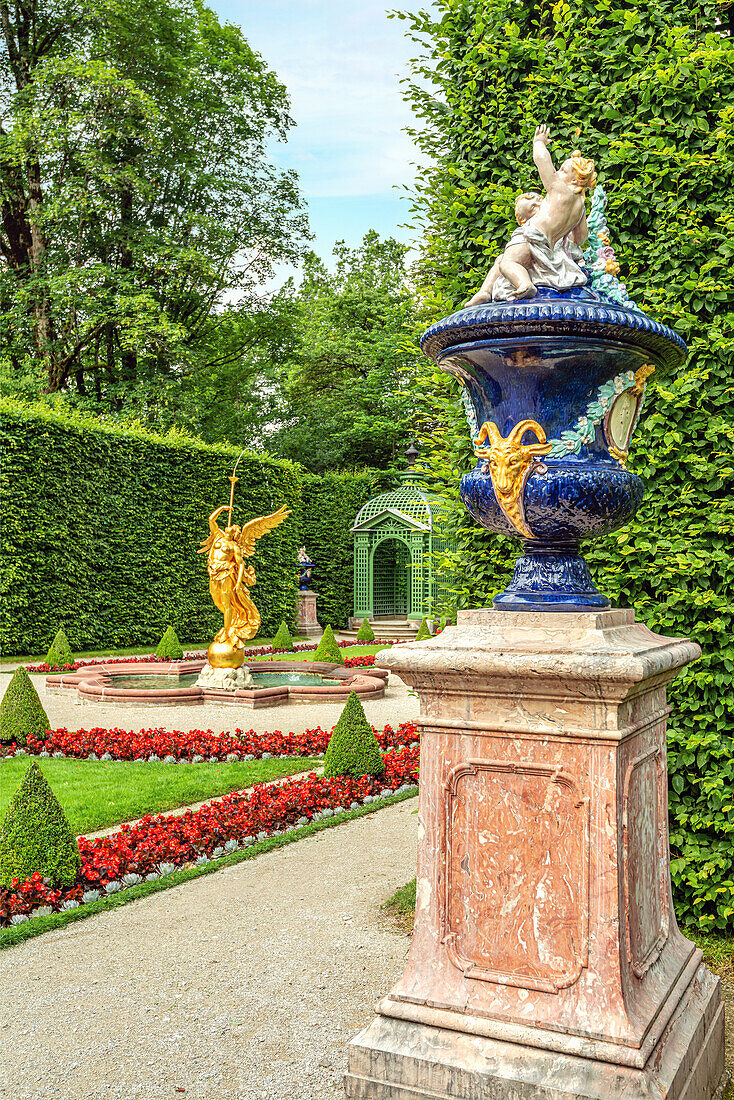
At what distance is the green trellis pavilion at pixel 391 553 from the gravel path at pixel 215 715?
38.9ft

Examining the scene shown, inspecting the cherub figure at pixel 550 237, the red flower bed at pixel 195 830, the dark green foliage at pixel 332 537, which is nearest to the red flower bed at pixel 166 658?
the dark green foliage at pixel 332 537

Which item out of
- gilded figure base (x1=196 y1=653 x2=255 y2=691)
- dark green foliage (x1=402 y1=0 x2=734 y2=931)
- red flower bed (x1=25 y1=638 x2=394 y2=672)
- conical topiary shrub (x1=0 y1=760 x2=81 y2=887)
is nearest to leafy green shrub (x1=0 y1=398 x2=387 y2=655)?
red flower bed (x1=25 y1=638 x2=394 y2=672)

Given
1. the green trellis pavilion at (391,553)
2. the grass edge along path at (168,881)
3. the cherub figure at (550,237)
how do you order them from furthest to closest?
the green trellis pavilion at (391,553) < the grass edge along path at (168,881) < the cherub figure at (550,237)

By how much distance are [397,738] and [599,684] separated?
646 cm

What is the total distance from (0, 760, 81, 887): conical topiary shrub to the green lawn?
127 centimetres

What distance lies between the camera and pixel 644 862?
2.74 m

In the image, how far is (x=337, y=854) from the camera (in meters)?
5.47

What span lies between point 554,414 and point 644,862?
1.39 metres

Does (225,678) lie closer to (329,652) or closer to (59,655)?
(329,652)

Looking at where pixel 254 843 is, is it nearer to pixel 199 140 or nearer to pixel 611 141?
pixel 611 141

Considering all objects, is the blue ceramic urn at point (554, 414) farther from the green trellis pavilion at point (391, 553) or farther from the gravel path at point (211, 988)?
the green trellis pavilion at point (391, 553)

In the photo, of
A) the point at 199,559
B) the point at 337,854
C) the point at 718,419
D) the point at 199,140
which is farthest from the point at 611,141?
the point at 199,140

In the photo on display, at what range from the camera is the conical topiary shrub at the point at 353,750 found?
23.2 feet

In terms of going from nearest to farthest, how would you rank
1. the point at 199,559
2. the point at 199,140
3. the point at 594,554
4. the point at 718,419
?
the point at 718,419 < the point at 594,554 < the point at 199,559 < the point at 199,140
